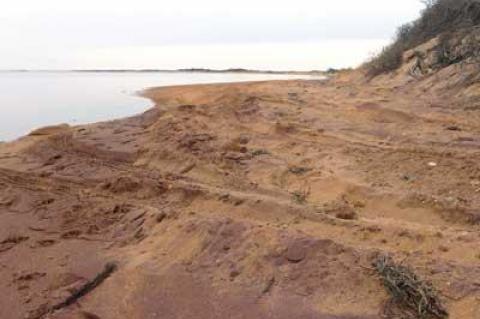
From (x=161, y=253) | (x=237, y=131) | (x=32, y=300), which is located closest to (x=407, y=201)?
(x=161, y=253)

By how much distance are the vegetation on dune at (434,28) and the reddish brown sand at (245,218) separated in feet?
18.0

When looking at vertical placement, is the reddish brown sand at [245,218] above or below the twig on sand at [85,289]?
above

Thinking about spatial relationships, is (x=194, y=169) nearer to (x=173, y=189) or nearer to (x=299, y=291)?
(x=173, y=189)

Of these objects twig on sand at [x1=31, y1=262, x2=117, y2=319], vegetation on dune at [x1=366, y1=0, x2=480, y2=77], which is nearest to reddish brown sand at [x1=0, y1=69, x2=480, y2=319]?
twig on sand at [x1=31, y1=262, x2=117, y2=319]

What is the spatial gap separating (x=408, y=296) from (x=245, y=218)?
1879 millimetres

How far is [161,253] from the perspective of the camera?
5.39 metres

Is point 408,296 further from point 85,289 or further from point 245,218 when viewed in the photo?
point 85,289

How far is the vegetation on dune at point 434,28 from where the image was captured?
1464 centimetres

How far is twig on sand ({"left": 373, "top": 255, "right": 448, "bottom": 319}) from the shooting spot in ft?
13.1

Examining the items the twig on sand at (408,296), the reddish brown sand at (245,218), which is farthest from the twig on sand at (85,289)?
the twig on sand at (408,296)

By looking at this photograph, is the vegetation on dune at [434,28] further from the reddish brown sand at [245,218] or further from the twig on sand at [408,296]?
the twig on sand at [408,296]

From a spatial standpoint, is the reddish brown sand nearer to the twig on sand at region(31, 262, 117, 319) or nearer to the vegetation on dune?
the twig on sand at region(31, 262, 117, 319)

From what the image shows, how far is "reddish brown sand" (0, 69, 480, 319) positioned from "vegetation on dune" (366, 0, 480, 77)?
Answer: 5.50m

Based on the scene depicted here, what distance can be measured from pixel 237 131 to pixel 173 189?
316cm
